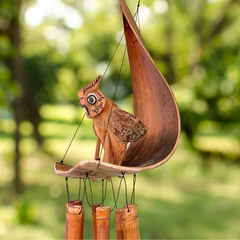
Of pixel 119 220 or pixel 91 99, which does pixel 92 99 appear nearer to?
pixel 91 99

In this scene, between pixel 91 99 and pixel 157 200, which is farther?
pixel 157 200

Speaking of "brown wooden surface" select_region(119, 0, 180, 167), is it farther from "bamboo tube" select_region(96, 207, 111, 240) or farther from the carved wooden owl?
"bamboo tube" select_region(96, 207, 111, 240)

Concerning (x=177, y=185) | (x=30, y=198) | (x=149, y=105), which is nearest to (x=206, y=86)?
(x=177, y=185)

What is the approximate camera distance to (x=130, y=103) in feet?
22.0

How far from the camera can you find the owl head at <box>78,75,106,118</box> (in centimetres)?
105

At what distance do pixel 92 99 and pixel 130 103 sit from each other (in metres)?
5.67

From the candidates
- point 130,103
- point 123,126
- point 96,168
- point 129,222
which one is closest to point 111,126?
point 123,126

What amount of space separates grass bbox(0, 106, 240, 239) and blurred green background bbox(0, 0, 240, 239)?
0.02 meters

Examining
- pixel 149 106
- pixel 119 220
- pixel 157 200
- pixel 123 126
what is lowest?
pixel 157 200

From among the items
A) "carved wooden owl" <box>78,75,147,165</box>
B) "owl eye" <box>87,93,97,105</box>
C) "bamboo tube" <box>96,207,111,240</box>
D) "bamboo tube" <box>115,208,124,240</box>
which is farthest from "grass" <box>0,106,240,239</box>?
"owl eye" <box>87,93,97,105</box>

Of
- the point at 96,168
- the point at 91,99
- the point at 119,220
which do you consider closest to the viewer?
the point at 96,168

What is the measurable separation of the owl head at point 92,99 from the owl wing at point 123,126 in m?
0.06

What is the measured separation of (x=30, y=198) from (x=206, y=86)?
12.4ft

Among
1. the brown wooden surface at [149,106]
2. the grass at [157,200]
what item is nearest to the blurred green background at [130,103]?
the grass at [157,200]
